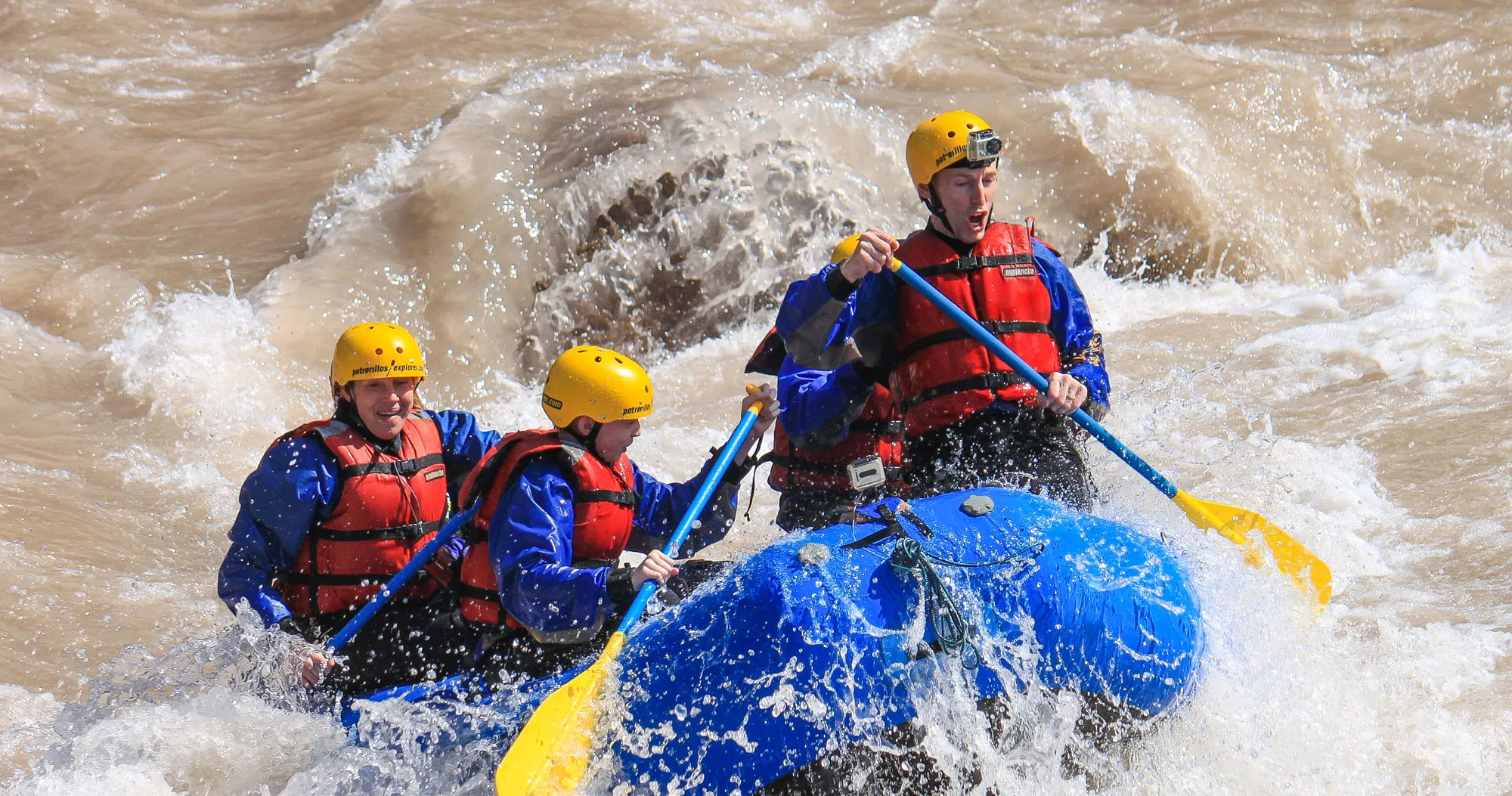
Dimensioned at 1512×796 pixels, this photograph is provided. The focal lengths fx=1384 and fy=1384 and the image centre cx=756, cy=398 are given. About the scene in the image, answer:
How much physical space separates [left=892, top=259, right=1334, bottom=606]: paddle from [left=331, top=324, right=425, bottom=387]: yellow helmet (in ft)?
5.33

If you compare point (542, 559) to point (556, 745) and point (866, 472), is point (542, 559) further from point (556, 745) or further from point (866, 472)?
point (866, 472)

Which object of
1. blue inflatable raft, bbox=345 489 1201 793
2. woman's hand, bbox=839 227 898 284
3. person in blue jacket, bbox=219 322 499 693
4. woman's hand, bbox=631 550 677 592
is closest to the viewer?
blue inflatable raft, bbox=345 489 1201 793

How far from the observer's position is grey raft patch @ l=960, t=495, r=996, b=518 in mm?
3410

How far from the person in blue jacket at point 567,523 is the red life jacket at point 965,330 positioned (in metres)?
0.73

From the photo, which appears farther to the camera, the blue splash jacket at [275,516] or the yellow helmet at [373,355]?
the yellow helmet at [373,355]

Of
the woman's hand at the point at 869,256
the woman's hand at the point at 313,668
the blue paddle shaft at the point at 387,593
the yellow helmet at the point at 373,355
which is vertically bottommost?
the woman's hand at the point at 313,668

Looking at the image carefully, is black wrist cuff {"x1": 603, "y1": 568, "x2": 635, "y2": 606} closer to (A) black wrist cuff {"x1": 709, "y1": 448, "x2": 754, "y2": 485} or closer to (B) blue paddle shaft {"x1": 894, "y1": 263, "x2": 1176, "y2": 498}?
(A) black wrist cuff {"x1": 709, "y1": 448, "x2": 754, "y2": 485}

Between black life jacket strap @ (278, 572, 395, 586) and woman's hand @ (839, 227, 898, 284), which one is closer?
woman's hand @ (839, 227, 898, 284)

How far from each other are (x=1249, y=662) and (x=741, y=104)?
6232 millimetres

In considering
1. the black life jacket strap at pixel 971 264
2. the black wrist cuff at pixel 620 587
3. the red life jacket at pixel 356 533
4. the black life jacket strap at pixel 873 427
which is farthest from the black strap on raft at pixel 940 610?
the red life jacket at pixel 356 533

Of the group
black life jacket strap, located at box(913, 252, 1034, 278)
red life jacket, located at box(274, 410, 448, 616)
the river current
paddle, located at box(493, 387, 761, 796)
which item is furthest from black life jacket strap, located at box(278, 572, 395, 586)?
black life jacket strap, located at box(913, 252, 1034, 278)

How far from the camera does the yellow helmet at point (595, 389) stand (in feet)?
12.8

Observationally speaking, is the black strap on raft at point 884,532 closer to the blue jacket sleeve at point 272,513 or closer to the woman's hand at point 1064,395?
the woman's hand at point 1064,395

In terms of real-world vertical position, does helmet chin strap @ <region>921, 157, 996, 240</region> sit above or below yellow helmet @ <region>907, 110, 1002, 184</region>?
below
